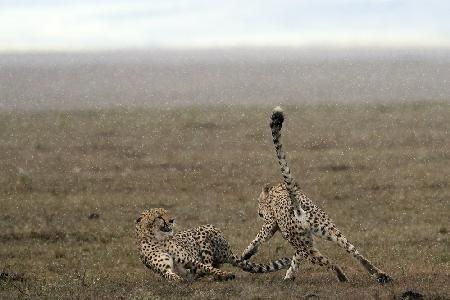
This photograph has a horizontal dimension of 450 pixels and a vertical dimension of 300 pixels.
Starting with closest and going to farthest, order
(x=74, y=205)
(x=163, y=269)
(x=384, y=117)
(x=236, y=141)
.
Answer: (x=163, y=269) < (x=74, y=205) < (x=236, y=141) < (x=384, y=117)

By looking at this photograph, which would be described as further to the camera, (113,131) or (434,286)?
(113,131)

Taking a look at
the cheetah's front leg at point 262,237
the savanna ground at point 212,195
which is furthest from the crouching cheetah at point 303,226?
the cheetah's front leg at point 262,237

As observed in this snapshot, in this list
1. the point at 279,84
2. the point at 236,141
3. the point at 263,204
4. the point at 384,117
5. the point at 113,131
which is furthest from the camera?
the point at 279,84

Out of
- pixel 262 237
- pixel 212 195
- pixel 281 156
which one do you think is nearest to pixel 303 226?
pixel 281 156

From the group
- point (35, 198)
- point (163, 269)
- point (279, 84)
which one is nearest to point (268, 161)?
point (35, 198)

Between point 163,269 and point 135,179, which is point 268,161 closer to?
point 135,179

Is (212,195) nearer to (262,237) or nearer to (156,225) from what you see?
(262,237)

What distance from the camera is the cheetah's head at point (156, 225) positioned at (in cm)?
1173

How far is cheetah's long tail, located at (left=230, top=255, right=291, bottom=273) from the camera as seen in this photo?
11.9 meters

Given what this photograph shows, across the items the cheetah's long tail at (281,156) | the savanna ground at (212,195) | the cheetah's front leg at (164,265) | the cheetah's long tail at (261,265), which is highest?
the cheetah's long tail at (281,156)

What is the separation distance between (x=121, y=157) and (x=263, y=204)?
45.3ft

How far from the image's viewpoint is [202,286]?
418 inches

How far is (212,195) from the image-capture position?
20.0 meters

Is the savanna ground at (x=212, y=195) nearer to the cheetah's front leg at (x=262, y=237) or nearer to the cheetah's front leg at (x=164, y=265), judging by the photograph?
the cheetah's front leg at (x=164, y=265)
